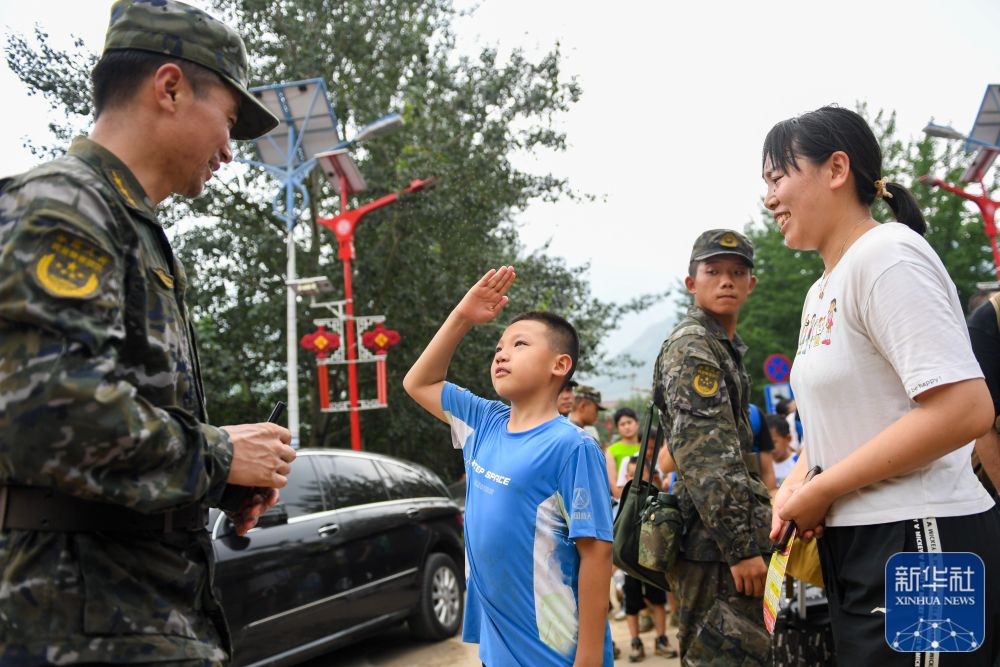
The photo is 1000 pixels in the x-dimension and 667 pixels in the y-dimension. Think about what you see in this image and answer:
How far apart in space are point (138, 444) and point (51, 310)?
0.28m

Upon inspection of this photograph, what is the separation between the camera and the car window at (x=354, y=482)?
640 cm

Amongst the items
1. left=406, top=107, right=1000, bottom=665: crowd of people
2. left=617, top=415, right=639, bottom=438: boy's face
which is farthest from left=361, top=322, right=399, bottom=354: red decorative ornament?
left=406, top=107, right=1000, bottom=665: crowd of people

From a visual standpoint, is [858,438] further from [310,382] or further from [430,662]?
[310,382]

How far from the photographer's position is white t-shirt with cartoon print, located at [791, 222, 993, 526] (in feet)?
→ 5.98

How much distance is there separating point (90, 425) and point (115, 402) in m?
0.06

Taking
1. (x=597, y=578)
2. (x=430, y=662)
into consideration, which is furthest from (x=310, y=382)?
(x=597, y=578)

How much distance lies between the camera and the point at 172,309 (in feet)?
5.61

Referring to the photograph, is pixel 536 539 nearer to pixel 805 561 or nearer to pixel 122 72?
pixel 805 561

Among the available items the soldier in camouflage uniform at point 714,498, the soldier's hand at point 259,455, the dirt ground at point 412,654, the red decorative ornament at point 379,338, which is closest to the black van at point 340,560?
the dirt ground at point 412,654

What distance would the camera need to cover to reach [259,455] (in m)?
1.74

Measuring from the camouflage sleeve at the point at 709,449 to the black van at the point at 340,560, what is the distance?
316cm

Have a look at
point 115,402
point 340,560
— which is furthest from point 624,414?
point 115,402

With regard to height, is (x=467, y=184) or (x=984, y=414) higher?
(x=467, y=184)

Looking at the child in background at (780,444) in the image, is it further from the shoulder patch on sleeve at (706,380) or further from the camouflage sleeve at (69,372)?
the camouflage sleeve at (69,372)
